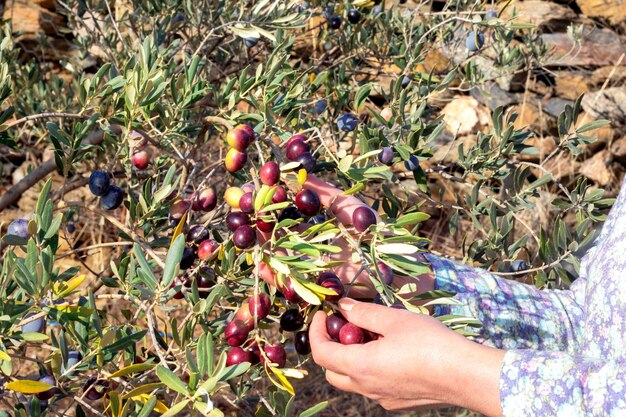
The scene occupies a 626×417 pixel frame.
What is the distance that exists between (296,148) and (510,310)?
60cm

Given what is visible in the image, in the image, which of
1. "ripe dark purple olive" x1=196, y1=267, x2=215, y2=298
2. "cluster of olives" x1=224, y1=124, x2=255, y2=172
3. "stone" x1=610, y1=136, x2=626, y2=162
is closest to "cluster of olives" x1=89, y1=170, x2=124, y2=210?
"ripe dark purple olive" x1=196, y1=267, x2=215, y2=298

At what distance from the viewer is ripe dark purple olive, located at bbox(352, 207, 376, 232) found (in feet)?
3.44

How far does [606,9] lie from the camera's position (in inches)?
187

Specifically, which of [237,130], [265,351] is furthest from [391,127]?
A: [265,351]

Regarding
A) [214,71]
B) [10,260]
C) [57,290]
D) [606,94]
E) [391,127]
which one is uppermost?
[10,260]

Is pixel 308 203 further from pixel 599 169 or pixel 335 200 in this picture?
pixel 599 169

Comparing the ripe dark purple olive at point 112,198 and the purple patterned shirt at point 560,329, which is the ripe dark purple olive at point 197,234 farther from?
the purple patterned shirt at point 560,329

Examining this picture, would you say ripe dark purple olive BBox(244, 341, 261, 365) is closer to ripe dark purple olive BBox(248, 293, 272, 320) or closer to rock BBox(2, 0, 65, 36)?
ripe dark purple olive BBox(248, 293, 272, 320)

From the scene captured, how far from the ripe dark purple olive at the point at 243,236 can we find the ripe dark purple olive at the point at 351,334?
0.20 m

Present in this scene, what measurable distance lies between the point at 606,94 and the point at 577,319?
344 cm

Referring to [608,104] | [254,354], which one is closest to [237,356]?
[254,354]

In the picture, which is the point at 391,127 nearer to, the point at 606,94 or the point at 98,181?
the point at 98,181

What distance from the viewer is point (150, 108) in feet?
4.26

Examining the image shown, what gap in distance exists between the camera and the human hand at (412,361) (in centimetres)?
98
